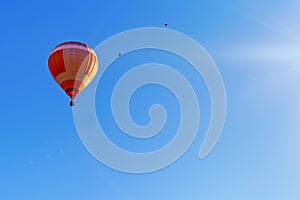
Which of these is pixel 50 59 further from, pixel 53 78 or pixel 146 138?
pixel 146 138

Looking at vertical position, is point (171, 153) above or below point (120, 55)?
below

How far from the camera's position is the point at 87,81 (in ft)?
132

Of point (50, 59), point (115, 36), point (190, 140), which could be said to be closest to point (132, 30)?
point (115, 36)

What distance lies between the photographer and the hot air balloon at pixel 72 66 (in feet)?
129

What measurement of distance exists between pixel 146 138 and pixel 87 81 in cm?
717

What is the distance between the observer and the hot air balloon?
1547 inches

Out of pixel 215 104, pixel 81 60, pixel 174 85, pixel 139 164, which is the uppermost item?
pixel 81 60

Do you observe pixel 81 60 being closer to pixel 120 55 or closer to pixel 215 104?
pixel 120 55

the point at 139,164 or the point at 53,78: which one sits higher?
the point at 53,78

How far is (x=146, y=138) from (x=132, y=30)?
937 centimetres

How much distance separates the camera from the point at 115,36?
129 ft

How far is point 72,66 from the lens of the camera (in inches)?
1539

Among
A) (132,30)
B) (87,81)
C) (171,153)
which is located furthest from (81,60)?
(171,153)

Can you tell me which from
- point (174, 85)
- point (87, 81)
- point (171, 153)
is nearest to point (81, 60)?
point (87, 81)
